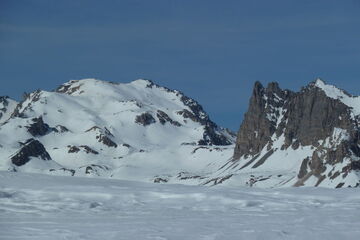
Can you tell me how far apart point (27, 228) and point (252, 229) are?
23.3ft

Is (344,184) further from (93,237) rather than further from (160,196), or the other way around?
(93,237)

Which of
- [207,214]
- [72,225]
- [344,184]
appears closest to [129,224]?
[72,225]

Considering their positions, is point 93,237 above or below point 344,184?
below

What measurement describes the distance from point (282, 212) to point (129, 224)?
250 inches

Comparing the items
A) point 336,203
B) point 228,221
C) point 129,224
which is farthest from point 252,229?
point 336,203

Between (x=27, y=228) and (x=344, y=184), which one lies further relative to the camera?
(x=344, y=184)

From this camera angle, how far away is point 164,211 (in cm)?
3048

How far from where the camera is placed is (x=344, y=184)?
611ft

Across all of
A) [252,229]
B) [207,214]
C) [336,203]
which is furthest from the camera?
[336,203]

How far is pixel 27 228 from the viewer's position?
2541 centimetres

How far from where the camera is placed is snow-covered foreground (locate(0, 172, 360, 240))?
2447 cm

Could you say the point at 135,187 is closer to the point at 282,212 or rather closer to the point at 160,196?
the point at 160,196

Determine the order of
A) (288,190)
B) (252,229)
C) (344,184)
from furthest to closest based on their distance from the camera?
(344,184)
(288,190)
(252,229)

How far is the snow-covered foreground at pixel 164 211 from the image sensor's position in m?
24.5
